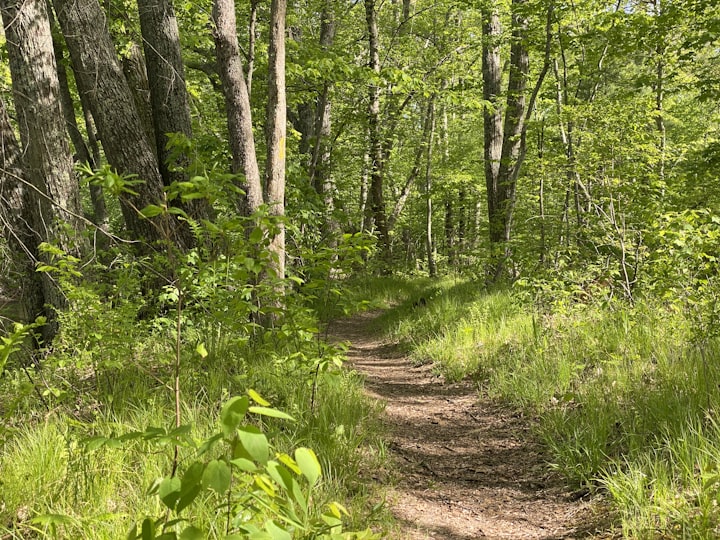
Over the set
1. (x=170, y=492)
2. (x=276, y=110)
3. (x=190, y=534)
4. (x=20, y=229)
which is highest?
(x=276, y=110)

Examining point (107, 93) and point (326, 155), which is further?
point (326, 155)

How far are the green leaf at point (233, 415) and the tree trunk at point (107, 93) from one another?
526cm

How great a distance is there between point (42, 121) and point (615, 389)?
6071 millimetres

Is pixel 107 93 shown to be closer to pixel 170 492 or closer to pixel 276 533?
pixel 170 492

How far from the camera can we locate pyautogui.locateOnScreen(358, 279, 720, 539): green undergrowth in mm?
2508

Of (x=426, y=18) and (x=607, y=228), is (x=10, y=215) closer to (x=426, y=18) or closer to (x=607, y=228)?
(x=607, y=228)

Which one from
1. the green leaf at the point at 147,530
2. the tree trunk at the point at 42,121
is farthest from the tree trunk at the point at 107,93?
the green leaf at the point at 147,530

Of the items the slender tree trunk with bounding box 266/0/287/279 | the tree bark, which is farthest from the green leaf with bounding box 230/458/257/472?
the tree bark

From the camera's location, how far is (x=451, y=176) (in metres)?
16.2

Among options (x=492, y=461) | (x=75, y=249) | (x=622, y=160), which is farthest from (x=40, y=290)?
(x=622, y=160)

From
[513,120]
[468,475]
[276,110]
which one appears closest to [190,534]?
[468,475]

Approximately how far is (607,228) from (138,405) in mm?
5338

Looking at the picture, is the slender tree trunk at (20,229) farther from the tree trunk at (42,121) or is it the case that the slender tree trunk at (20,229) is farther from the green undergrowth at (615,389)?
the green undergrowth at (615,389)

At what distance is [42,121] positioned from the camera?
5.39 m
